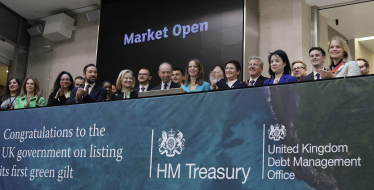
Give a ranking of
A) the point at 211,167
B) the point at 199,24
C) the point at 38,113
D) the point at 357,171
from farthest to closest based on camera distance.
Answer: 1. the point at 199,24
2. the point at 38,113
3. the point at 211,167
4. the point at 357,171

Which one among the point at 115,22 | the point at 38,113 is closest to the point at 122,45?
the point at 115,22

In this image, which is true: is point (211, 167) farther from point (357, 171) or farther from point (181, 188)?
point (357, 171)

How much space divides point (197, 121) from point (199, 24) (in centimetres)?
448

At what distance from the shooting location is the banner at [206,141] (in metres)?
2.58

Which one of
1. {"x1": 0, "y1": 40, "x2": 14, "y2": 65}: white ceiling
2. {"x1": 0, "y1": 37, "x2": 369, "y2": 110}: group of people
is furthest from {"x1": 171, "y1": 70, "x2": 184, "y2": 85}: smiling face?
{"x1": 0, "y1": 40, "x2": 14, "y2": 65}: white ceiling

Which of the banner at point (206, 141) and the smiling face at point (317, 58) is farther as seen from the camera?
the smiling face at point (317, 58)

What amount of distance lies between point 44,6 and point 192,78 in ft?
19.9

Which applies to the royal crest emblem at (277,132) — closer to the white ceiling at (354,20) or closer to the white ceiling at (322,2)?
the white ceiling at (322,2)

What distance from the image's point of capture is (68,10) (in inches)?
385

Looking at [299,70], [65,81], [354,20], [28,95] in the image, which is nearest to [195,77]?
[299,70]

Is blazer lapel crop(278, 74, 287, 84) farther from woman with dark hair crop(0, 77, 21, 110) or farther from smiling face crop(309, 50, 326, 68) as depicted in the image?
woman with dark hair crop(0, 77, 21, 110)

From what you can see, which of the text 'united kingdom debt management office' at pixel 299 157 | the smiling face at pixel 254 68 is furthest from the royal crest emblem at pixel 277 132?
the smiling face at pixel 254 68

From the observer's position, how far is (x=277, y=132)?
2785mm

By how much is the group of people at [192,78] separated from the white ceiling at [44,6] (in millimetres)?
4126
